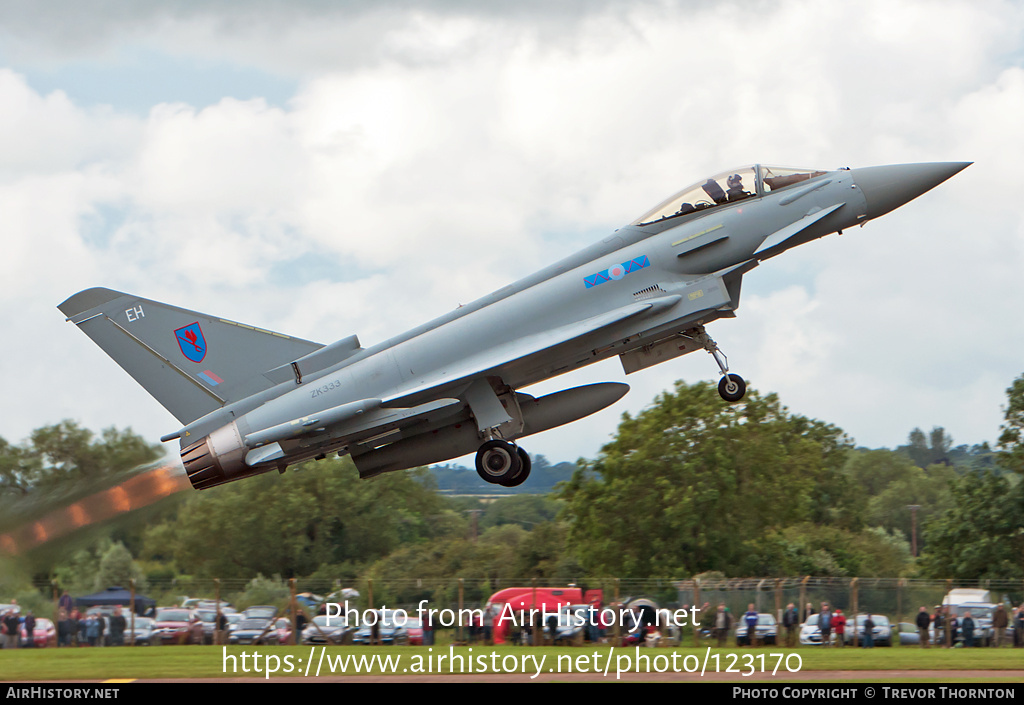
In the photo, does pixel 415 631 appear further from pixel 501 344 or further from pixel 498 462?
pixel 501 344

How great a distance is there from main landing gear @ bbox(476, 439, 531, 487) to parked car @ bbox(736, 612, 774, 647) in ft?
21.5

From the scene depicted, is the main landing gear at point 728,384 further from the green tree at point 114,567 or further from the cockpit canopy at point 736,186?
the green tree at point 114,567

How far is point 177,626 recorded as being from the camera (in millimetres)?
25188

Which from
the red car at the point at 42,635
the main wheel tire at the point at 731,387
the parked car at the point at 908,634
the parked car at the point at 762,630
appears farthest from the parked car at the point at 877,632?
the red car at the point at 42,635

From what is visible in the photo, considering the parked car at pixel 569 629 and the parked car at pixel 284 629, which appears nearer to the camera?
the parked car at pixel 569 629

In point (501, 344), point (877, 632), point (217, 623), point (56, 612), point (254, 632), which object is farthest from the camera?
point (56, 612)

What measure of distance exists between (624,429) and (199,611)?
23.1 m

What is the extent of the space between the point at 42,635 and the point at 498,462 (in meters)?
12.6

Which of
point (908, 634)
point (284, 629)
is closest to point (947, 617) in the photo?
point (908, 634)

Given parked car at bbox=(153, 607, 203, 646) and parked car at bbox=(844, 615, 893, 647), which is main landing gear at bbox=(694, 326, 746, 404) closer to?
parked car at bbox=(844, 615, 893, 647)

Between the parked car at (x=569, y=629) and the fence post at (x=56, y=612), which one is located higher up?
the fence post at (x=56, y=612)

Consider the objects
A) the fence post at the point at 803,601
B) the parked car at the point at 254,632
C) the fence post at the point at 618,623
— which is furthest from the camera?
the parked car at the point at 254,632

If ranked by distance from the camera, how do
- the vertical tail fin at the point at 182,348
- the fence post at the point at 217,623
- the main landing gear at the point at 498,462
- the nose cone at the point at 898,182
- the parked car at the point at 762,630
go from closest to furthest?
the nose cone at the point at 898,182 < the main landing gear at the point at 498,462 < the vertical tail fin at the point at 182,348 < the parked car at the point at 762,630 < the fence post at the point at 217,623

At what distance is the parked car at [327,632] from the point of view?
77.4 feet
